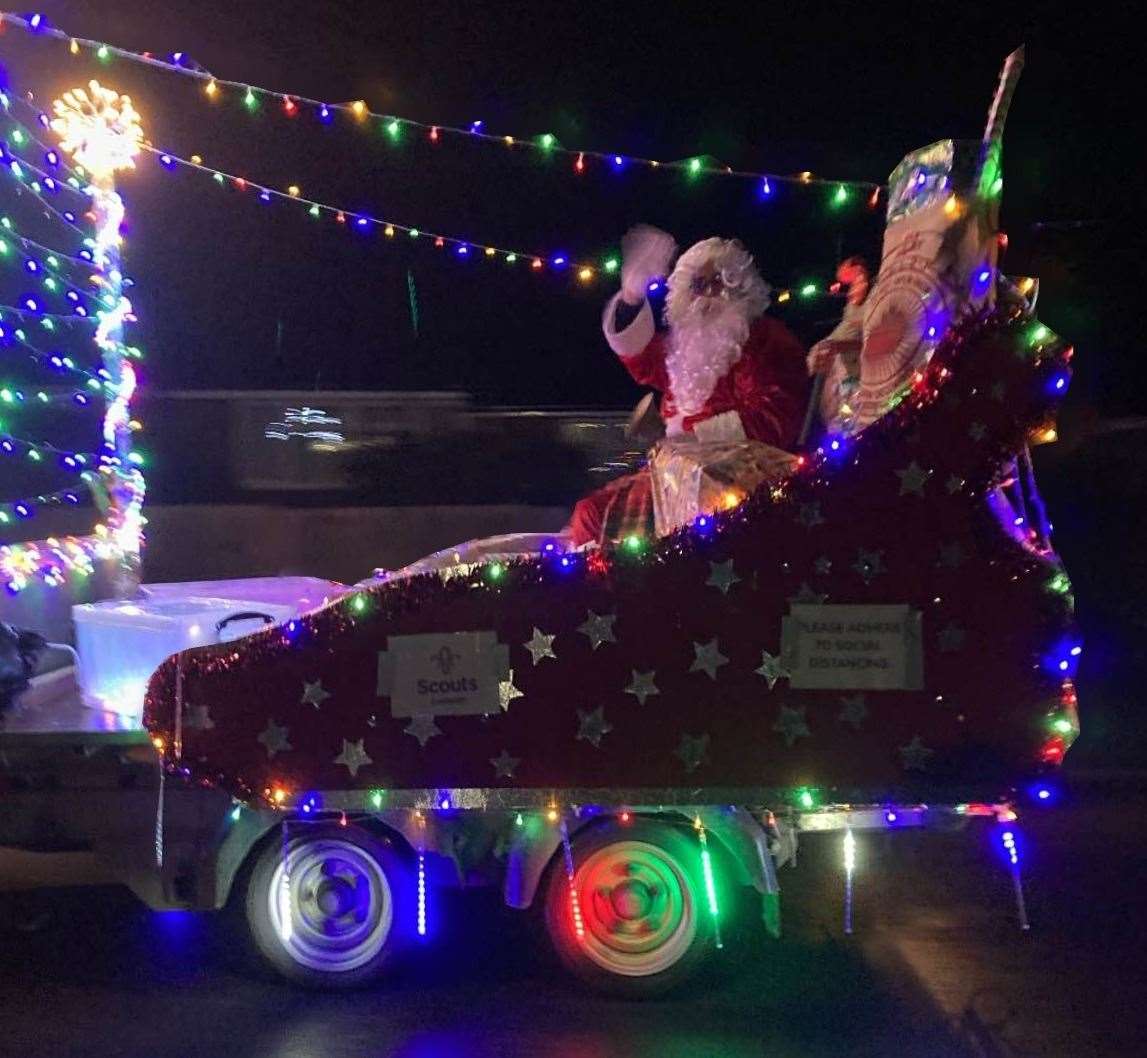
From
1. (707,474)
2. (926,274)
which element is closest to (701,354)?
(707,474)

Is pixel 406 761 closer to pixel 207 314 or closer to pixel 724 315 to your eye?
pixel 724 315

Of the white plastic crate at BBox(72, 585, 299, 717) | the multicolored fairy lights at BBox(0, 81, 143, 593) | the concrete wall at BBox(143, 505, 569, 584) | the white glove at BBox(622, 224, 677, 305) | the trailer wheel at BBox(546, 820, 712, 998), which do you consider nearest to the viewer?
the trailer wheel at BBox(546, 820, 712, 998)

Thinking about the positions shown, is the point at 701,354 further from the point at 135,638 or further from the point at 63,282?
the point at 63,282

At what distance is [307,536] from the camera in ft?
30.2

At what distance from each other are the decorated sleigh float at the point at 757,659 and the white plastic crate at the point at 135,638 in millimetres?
441

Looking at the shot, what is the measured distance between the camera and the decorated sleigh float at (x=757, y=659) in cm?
354

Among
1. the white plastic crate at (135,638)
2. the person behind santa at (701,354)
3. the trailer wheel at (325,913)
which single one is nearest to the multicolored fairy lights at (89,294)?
the white plastic crate at (135,638)

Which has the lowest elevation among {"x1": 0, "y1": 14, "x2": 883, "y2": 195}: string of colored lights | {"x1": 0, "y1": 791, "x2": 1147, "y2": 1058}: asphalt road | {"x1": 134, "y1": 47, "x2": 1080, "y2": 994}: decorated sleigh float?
{"x1": 0, "y1": 791, "x2": 1147, "y2": 1058}: asphalt road

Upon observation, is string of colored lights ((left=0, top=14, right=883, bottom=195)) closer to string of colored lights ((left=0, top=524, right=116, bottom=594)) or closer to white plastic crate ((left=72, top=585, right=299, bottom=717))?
string of colored lights ((left=0, top=524, right=116, bottom=594))

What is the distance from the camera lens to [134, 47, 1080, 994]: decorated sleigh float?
3541 mm

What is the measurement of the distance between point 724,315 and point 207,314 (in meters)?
12.5

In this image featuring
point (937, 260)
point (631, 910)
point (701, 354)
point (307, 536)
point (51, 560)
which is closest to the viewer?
point (937, 260)

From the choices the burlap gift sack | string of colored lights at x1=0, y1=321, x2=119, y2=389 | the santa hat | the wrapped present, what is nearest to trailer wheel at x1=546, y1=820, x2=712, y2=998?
the wrapped present

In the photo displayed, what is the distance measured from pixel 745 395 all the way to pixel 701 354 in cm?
26
